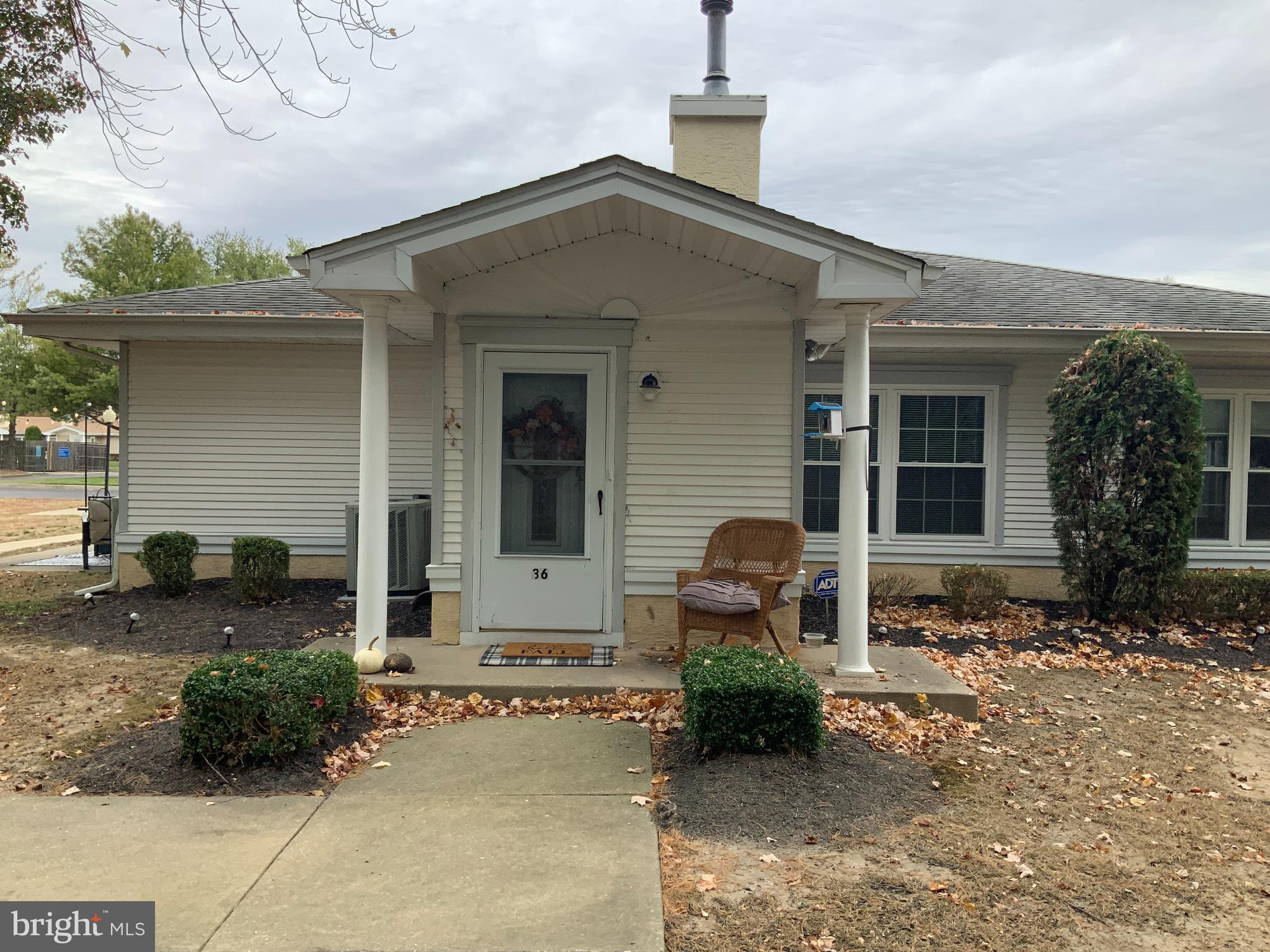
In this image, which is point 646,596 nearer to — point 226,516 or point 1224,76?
point 226,516

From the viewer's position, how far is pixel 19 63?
7.36m

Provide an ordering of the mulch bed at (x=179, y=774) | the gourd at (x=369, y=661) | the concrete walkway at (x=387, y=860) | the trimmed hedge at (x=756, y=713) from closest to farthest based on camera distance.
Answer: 1. the concrete walkway at (x=387, y=860)
2. the mulch bed at (x=179, y=774)
3. the trimmed hedge at (x=756, y=713)
4. the gourd at (x=369, y=661)

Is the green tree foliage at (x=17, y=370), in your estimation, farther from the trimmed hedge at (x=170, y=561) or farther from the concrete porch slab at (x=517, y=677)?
the concrete porch slab at (x=517, y=677)

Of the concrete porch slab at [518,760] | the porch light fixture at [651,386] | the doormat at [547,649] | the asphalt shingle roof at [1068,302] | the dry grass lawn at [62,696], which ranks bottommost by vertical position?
the dry grass lawn at [62,696]

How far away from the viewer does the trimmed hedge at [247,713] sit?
154 inches

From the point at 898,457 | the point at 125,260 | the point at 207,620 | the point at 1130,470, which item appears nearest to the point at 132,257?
the point at 125,260

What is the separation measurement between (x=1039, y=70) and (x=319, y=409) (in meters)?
8.35

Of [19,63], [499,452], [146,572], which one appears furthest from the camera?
[146,572]

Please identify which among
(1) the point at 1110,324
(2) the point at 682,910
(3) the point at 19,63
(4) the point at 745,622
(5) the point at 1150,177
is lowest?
(2) the point at 682,910

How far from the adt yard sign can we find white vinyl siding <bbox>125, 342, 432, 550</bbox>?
4.25 m

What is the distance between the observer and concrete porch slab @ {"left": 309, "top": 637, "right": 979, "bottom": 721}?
511cm

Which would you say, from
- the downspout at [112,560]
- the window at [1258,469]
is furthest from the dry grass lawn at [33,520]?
the window at [1258,469]

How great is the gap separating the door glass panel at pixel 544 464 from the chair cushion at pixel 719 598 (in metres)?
0.95

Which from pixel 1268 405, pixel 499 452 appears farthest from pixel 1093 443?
pixel 499 452
